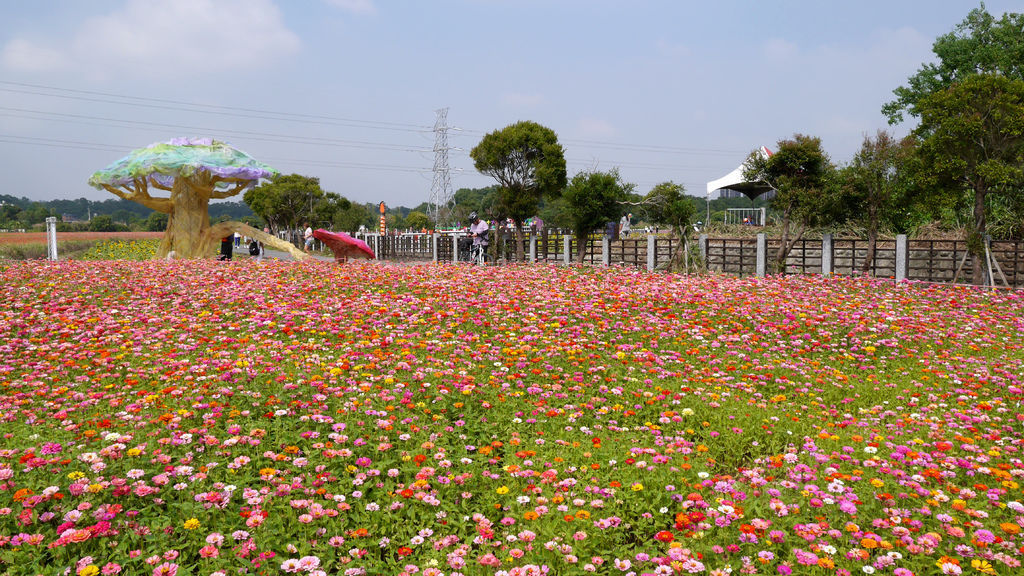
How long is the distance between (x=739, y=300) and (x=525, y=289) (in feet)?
11.9

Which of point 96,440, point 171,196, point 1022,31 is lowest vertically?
point 96,440

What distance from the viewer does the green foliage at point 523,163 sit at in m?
28.6

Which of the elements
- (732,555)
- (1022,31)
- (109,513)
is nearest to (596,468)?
(732,555)

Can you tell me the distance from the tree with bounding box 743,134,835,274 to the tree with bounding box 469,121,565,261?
1073cm

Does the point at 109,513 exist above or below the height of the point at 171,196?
below

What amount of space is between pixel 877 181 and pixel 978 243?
3277mm

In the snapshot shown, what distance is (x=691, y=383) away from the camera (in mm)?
6496

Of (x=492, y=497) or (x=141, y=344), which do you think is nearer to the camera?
(x=492, y=497)

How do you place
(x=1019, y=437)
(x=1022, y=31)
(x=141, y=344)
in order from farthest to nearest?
(x=1022, y=31), (x=141, y=344), (x=1019, y=437)

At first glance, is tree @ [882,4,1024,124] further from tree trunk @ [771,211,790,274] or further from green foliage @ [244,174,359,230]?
green foliage @ [244,174,359,230]

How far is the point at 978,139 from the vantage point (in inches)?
598

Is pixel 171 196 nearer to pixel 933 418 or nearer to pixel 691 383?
pixel 691 383

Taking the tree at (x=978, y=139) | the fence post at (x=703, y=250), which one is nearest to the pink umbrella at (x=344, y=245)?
the fence post at (x=703, y=250)

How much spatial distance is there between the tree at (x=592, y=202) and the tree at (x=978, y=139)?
11861mm
